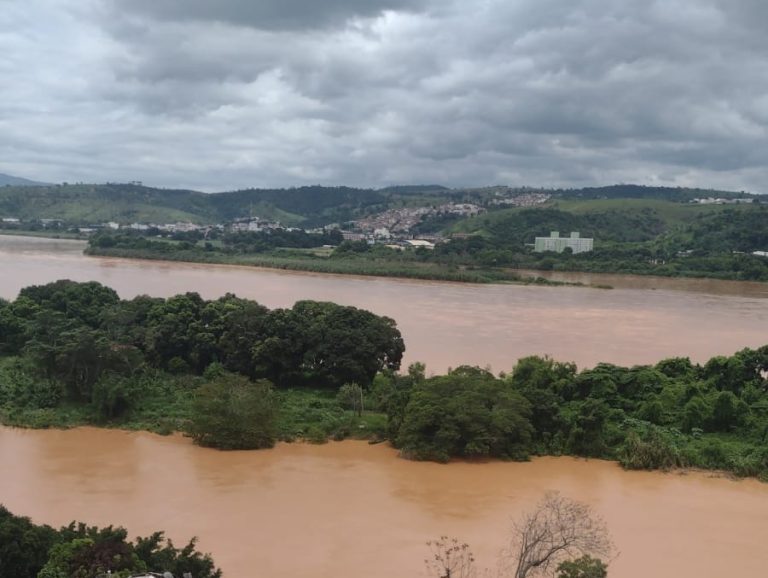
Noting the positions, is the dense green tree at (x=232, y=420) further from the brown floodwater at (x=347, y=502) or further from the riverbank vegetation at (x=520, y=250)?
the riverbank vegetation at (x=520, y=250)

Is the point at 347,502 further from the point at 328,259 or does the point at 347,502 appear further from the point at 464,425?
the point at 328,259

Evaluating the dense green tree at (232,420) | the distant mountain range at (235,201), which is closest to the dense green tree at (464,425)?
the dense green tree at (232,420)

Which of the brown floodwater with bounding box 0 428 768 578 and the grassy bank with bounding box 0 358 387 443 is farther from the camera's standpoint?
the grassy bank with bounding box 0 358 387 443

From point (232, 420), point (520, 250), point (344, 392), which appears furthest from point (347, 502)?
point (520, 250)

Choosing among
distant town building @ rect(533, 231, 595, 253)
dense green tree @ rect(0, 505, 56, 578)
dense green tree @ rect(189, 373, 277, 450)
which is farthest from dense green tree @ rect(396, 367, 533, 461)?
distant town building @ rect(533, 231, 595, 253)

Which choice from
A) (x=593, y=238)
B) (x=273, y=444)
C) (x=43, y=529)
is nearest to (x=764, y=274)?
(x=593, y=238)

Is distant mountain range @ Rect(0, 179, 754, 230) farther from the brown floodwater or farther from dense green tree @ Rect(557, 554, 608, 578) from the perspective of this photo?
dense green tree @ Rect(557, 554, 608, 578)

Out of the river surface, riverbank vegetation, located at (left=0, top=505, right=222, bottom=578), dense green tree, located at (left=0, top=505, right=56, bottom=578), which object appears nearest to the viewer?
riverbank vegetation, located at (left=0, top=505, right=222, bottom=578)
